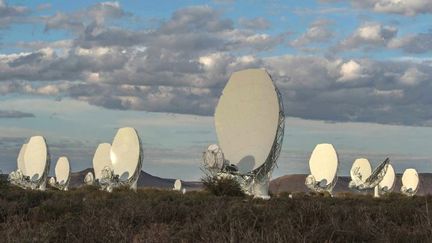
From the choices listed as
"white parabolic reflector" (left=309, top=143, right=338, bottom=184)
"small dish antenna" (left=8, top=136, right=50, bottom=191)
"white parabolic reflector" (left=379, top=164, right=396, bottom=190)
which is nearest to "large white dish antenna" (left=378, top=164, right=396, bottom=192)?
"white parabolic reflector" (left=379, top=164, right=396, bottom=190)

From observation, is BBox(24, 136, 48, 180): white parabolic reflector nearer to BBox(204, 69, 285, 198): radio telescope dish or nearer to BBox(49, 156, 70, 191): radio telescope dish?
BBox(49, 156, 70, 191): radio telescope dish

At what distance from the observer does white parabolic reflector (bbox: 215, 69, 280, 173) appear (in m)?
39.5

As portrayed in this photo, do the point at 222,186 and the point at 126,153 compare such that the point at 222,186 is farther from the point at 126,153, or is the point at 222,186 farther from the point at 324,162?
the point at 324,162

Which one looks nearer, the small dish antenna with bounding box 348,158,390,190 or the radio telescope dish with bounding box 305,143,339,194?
the radio telescope dish with bounding box 305,143,339,194

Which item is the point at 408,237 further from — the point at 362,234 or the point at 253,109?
the point at 253,109

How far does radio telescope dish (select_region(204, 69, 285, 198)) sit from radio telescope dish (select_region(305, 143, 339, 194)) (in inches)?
594

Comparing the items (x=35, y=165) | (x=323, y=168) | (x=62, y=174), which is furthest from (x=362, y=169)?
(x=35, y=165)

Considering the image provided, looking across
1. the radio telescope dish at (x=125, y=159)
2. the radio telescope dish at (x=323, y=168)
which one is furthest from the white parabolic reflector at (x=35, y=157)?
the radio telescope dish at (x=323, y=168)

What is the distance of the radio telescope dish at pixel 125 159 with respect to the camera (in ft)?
169

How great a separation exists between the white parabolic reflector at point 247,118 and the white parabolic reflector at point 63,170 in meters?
35.4

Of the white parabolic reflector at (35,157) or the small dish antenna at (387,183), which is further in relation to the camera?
the small dish antenna at (387,183)

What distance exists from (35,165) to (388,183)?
43468mm

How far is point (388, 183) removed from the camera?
75688 mm

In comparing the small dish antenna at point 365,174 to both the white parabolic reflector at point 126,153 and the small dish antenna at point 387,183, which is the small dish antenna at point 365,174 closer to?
the small dish antenna at point 387,183
